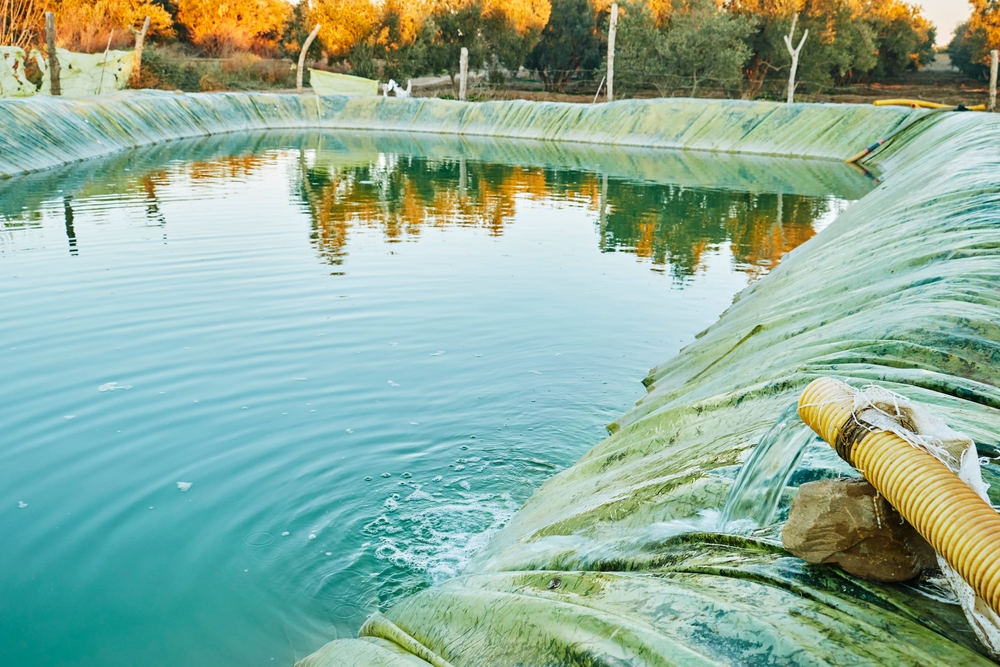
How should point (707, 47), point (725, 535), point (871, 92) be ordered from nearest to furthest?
point (725, 535), point (707, 47), point (871, 92)

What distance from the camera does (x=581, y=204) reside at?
13609 mm

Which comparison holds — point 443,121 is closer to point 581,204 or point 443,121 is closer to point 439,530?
point 581,204

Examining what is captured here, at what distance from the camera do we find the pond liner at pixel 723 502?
189 cm

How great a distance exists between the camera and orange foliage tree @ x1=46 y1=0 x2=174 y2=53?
31.7 m

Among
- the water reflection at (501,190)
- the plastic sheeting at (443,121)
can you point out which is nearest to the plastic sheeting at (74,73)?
the plastic sheeting at (443,121)

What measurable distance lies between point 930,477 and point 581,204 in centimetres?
1217

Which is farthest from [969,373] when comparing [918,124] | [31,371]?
[918,124]

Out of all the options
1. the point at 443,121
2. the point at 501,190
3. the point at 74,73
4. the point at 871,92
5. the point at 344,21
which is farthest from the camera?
the point at 871,92

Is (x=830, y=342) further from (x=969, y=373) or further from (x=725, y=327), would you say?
(x=725, y=327)

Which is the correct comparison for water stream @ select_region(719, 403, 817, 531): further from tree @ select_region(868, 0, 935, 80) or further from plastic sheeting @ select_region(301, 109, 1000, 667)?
tree @ select_region(868, 0, 935, 80)

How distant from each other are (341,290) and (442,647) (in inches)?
215

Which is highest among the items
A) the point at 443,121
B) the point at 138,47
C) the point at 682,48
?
the point at 682,48

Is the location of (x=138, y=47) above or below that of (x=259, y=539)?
above

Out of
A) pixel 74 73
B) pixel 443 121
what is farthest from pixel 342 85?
pixel 74 73
